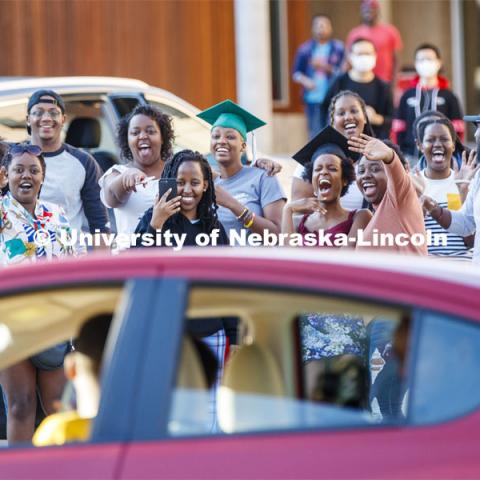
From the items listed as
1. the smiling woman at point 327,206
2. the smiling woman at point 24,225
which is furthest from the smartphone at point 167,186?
the smiling woman at point 327,206

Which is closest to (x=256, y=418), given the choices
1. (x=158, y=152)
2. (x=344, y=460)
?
(x=344, y=460)

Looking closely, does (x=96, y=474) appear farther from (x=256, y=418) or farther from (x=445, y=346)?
(x=445, y=346)

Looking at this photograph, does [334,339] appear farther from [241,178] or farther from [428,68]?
[428,68]

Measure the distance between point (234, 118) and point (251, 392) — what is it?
5233 mm

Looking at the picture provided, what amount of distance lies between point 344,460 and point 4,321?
1.17 m

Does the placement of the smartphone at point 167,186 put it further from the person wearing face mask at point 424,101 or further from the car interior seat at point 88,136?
the person wearing face mask at point 424,101

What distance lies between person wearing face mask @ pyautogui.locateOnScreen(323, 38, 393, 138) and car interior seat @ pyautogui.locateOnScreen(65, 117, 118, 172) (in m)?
2.20

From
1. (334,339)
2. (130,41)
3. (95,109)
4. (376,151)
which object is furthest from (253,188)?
(130,41)

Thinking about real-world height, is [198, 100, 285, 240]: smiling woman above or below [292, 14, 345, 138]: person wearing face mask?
below

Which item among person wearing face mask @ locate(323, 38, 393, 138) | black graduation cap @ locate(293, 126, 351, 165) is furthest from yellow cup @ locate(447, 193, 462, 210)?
person wearing face mask @ locate(323, 38, 393, 138)

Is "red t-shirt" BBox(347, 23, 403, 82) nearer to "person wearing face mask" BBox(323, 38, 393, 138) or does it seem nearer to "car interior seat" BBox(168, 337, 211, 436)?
"person wearing face mask" BBox(323, 38, 393, 138)

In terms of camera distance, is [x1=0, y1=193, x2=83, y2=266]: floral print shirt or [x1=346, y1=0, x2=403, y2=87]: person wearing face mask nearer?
[x1=0, y1=193, x2=83, y2=266]: floral print shirt

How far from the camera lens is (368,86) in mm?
13008

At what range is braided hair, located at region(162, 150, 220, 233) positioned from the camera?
8094mm
